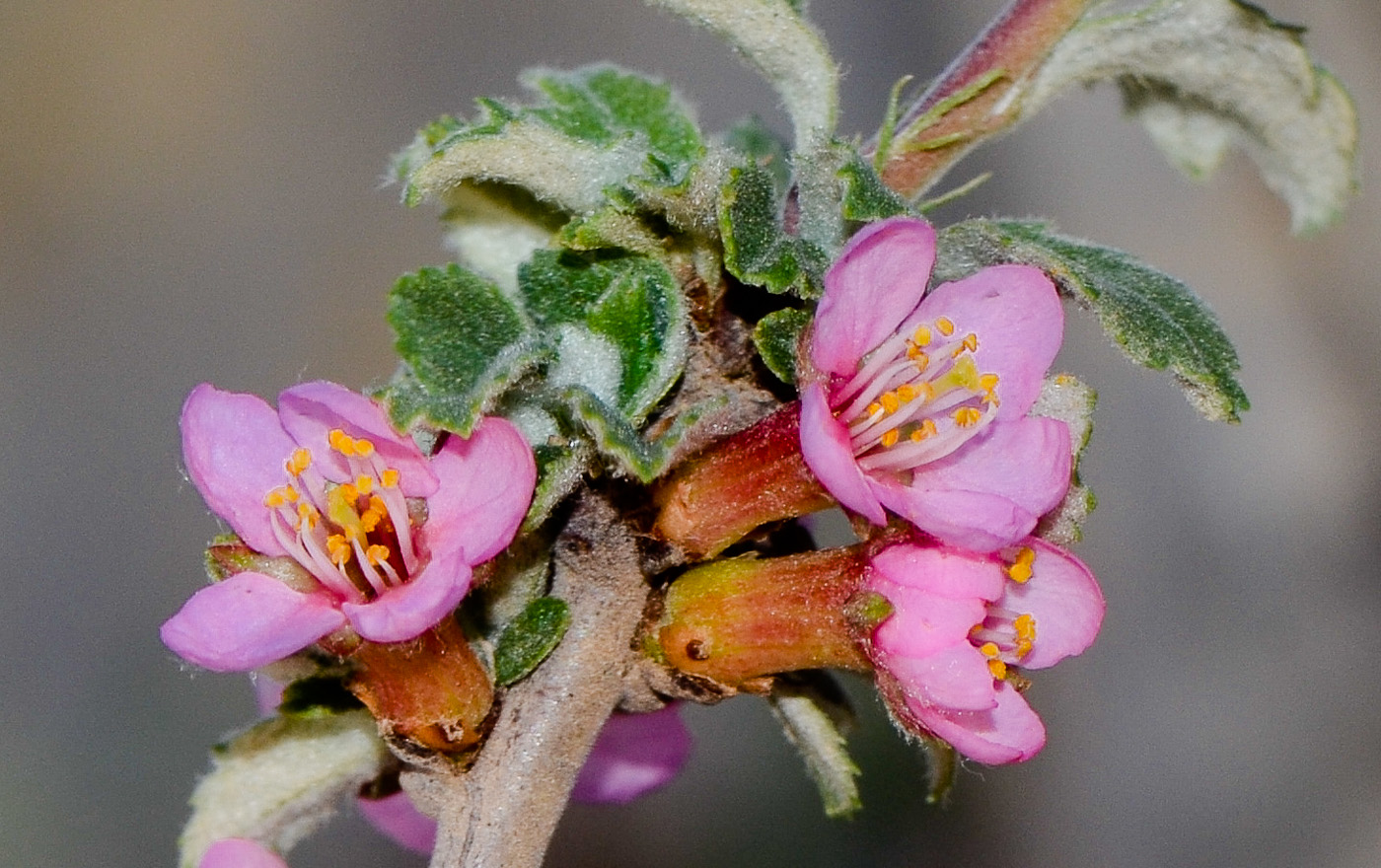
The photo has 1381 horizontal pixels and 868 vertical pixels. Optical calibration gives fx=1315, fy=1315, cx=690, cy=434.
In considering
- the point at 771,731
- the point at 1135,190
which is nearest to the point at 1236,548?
the point at 1135,190

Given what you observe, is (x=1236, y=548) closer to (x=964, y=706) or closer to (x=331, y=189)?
(x=331, y=189)

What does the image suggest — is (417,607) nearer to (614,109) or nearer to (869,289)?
(869,289)

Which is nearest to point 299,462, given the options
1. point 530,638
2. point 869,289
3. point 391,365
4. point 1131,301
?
point 530,638

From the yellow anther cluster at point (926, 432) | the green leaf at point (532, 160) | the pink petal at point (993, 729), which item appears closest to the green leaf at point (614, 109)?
the green leaf at point (532, 160)

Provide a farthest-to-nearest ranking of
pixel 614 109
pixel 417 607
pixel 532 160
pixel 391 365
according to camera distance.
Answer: pixel 391 365 < pixel 614 109 < pixel 532 160 < pixel 417 607

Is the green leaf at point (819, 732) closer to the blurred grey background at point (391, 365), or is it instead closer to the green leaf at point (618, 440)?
the green leaf at point (618, 440)

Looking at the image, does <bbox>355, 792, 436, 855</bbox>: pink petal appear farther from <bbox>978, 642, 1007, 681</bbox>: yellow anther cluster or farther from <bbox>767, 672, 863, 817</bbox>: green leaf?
<bbox>978, 642, 1007, 681</bbox>: yellow anther cluster
